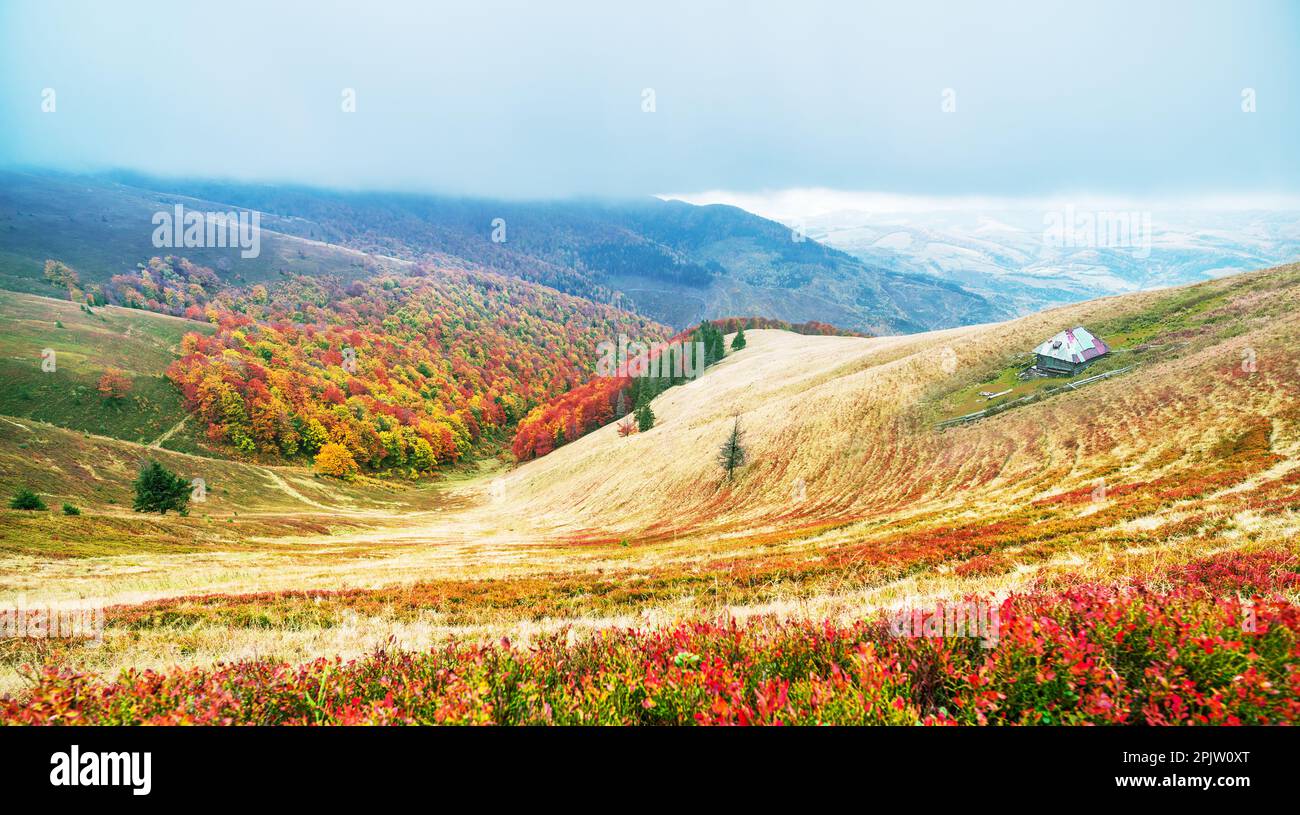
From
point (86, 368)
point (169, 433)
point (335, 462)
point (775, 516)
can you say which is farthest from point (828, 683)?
point (86, 368)

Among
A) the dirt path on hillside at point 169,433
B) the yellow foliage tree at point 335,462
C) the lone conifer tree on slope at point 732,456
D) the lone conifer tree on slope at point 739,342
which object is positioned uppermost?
the lone conifer tree on slope at point 739,342

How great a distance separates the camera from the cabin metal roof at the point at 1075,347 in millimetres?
48438

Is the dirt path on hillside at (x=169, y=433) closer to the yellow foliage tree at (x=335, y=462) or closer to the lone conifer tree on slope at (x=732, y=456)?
the yellow foliage tree at (x=335, y=462)

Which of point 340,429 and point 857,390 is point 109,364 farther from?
point 857,390

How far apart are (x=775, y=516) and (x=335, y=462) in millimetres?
115573

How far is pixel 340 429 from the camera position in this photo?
130125 millimetres

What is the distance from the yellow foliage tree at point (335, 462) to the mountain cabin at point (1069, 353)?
5085 inches

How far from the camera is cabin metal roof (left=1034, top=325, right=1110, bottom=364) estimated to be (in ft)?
159

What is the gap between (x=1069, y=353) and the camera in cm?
4856

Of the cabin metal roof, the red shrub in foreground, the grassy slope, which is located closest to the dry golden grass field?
the red shrub in foreground

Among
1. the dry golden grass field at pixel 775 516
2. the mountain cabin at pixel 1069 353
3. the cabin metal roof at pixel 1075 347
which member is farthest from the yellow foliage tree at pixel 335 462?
the cabin metal roof at pixel 1075 347

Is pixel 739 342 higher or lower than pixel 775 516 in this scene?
higher

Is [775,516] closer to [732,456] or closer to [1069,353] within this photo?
[732,456]

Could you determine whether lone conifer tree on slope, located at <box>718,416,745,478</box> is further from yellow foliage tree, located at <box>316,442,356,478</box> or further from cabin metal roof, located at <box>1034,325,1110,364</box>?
yellow foliage tree, located at <box>316,442,356,478</box>
